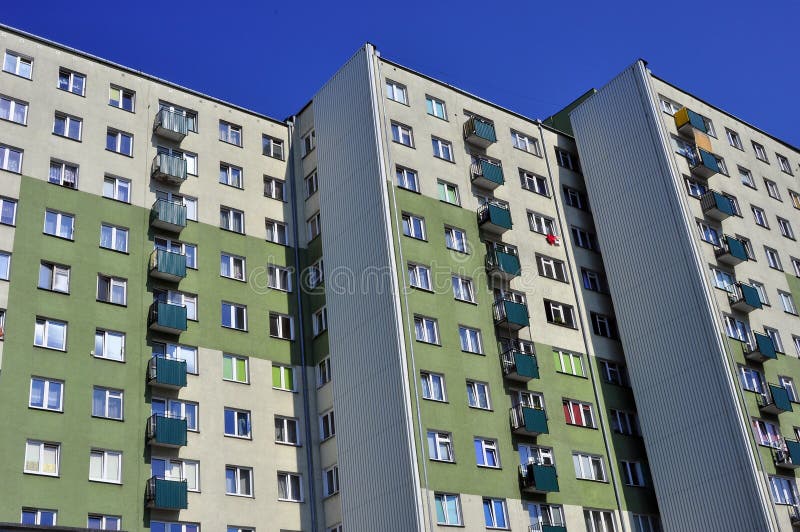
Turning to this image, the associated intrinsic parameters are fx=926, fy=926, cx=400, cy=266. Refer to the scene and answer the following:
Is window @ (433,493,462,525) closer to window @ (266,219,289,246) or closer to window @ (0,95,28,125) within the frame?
window @ (266,219,289,246)

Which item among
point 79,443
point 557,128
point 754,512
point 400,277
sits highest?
point 557,128

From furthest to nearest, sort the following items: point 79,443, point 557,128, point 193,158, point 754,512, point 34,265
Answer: point 557,128
point 193,158
point 754,512
point 34,265
point 79,443

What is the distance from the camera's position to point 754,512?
4422 centimetres

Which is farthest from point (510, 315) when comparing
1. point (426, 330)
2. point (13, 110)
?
point (13, 110)

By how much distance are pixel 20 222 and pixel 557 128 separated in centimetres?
3533

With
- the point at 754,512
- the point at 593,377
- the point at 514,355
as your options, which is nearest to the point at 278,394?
the point at 514,355

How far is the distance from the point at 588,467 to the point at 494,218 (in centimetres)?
1387

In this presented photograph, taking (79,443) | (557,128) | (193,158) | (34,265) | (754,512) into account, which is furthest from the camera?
(557,128)

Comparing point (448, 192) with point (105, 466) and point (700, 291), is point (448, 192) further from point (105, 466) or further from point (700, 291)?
point (105, 466)

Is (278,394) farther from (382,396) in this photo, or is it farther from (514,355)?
(514,355)

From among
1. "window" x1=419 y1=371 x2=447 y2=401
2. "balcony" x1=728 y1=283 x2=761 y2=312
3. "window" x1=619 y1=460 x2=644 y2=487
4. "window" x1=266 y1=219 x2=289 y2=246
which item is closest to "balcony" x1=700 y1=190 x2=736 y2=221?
"balcony" x1=728 y1=283 x2=761 y2=312

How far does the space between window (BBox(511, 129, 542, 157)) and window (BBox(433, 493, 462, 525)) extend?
2370 centimetres

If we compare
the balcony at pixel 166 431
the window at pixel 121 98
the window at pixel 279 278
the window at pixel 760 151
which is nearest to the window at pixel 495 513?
the balcony at pixel 166 431

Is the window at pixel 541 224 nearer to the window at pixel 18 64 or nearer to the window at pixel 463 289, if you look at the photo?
the window at pixel 463 289
